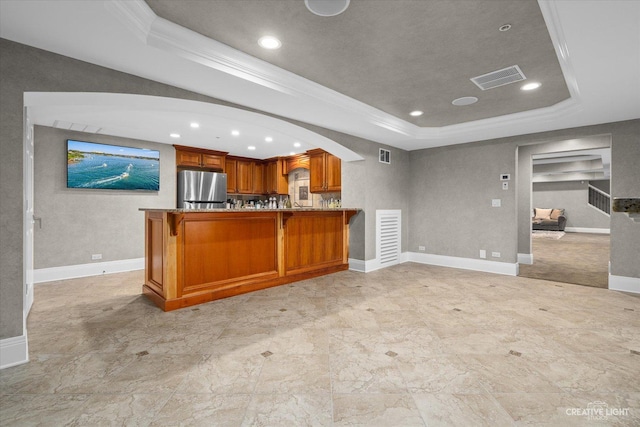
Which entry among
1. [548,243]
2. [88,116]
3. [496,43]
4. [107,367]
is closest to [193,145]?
[88,116]

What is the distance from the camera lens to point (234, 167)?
25.2ft

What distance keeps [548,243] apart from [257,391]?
10.5 meters

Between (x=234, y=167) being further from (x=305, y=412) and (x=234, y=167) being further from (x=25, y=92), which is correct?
(x=305, y=412)

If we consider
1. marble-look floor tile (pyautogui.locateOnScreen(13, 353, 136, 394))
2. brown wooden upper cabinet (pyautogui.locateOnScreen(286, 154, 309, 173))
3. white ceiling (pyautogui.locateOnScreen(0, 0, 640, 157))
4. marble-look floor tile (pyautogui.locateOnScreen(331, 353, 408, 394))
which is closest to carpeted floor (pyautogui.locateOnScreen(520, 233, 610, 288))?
white ceiling (pyautogui.locateOnScreen(0, 0, 640, 157))

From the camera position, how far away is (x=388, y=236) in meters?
5.83

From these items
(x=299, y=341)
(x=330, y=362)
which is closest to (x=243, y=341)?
(x=299, y=341)

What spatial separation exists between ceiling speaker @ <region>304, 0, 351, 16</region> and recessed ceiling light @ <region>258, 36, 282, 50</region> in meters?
0.50

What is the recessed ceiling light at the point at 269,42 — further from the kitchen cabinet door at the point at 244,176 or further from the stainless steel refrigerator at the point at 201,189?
the kitchen cabinet door at the point at 244,176

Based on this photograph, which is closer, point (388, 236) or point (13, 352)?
point (13, 352)

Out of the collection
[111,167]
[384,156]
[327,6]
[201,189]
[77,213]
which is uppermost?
[327,6]

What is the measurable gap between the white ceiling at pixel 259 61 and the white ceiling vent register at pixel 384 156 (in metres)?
1.05

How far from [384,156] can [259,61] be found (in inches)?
135

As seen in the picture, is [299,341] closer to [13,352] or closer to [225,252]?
[225,252]

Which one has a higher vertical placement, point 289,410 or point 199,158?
point 199,158
